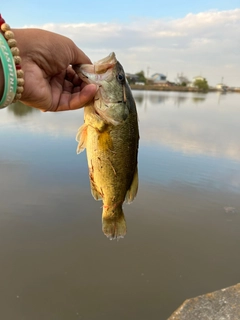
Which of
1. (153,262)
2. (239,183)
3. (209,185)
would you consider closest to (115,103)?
(153,262)

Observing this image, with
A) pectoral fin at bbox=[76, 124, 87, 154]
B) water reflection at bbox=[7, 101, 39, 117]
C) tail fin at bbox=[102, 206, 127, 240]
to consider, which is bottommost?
water reflection at bbox=[7, 101, 39, 117]

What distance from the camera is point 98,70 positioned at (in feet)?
6.73

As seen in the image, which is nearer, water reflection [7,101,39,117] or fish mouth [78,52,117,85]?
fish mouth [78,52,117,85]

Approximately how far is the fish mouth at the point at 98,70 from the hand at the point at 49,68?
2.5 inches

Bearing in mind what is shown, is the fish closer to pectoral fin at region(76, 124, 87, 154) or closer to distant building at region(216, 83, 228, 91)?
pectoral fin at region(76, 124, 87, 154)

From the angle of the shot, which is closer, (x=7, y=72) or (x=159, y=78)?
(x=7, y=72)

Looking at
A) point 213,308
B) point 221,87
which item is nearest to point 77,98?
point 213,308

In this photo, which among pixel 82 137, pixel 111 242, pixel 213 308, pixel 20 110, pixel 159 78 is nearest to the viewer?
pixel 82 137

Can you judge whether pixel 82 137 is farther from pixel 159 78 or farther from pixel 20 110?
pixel 159 78

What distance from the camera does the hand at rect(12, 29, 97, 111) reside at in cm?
186

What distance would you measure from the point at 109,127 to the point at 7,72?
29.1 inches

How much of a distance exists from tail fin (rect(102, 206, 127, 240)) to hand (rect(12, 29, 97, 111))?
0.86 meters

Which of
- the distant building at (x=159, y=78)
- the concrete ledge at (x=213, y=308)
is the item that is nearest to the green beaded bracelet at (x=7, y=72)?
the concrete ledge at (x=213, y=308)

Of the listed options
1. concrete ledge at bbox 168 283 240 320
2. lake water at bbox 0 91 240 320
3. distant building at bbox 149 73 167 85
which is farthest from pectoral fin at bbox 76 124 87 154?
distant building at bbox 149 73 167 85
